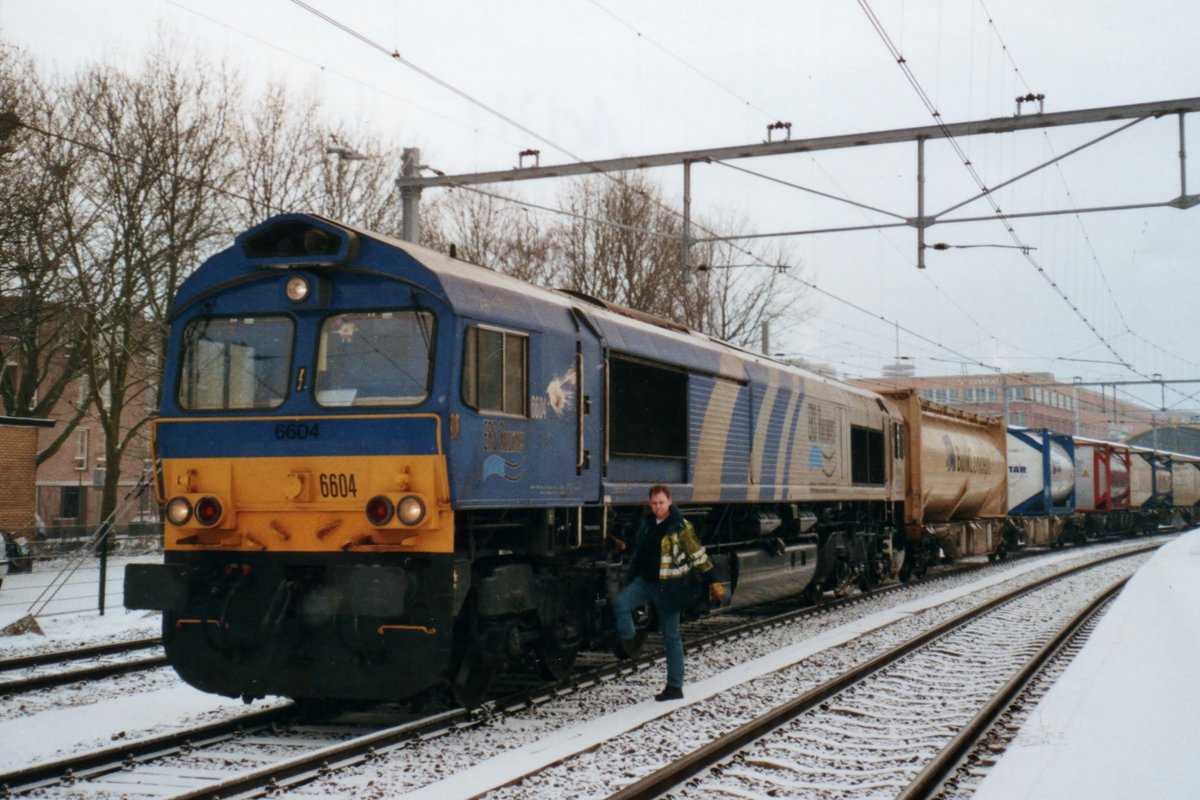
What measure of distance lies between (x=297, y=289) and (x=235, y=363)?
763 mm

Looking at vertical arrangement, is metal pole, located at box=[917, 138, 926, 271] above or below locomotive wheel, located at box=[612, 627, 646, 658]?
above

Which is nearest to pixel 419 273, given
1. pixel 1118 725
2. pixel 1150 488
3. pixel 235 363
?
pixel 235 363

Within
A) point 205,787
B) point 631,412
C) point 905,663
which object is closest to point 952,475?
point 905,663

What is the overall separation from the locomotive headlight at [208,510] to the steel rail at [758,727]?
12.1ft

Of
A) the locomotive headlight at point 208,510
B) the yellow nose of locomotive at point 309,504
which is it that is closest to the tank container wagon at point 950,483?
the yellow nose of locomotive at point 309,504

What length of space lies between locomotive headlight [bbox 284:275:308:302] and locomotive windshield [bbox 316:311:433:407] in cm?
26

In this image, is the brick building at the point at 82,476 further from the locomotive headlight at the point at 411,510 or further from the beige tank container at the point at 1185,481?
the beige tank container at the point at 1185,481

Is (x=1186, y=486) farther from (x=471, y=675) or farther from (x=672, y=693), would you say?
(x=471, y=675)

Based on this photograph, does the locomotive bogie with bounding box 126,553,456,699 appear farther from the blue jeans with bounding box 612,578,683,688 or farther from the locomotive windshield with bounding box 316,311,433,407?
the blue jeans with bounding box 612,578,683,688

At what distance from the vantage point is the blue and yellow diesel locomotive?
8.03 metres

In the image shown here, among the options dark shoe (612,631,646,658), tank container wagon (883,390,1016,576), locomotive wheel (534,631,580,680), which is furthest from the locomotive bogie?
tank container wagon (883,390,1016,576)

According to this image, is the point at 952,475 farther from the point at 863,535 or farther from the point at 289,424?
the point at 289,424

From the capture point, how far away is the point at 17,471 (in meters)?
24.8

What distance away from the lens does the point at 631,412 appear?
35.7 ft
